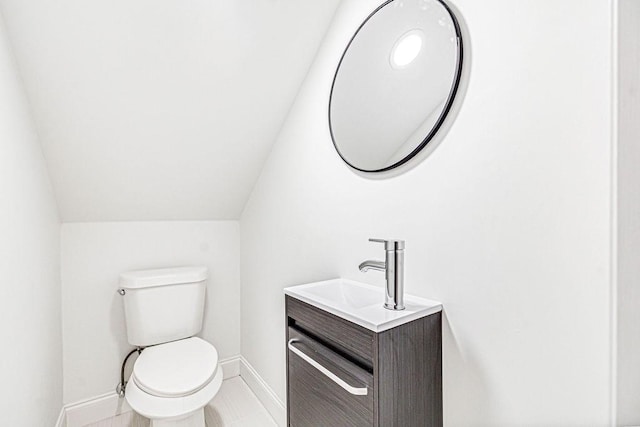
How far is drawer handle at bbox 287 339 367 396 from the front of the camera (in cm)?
89

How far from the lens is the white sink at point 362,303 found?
35.0 inches

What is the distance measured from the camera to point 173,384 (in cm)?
145

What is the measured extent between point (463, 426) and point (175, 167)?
1.74 metres

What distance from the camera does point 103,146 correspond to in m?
1.60

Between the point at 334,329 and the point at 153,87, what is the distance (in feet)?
4.20

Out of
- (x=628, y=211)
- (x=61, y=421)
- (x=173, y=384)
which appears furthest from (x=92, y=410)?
(x=628, y=211)

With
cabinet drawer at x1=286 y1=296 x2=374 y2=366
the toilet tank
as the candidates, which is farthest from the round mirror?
the toilet tank

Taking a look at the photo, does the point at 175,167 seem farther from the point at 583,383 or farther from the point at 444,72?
the point at 583,383

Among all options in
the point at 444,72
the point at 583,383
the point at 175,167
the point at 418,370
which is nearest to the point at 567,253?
the point at 583,383

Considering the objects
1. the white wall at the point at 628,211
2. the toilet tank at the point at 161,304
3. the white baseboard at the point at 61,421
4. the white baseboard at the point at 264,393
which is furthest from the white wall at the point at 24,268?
the white wall at the point at 628,211

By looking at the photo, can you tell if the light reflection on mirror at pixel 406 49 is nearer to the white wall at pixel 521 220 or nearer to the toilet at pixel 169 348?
the white wall at pixel 521 220

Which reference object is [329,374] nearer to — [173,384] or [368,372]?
[368,372]

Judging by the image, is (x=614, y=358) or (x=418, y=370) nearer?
(x=614, y=358)

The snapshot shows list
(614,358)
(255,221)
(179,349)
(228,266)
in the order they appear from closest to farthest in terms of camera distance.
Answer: (614,358)
(179,349)
(255,221)
(228,266)
